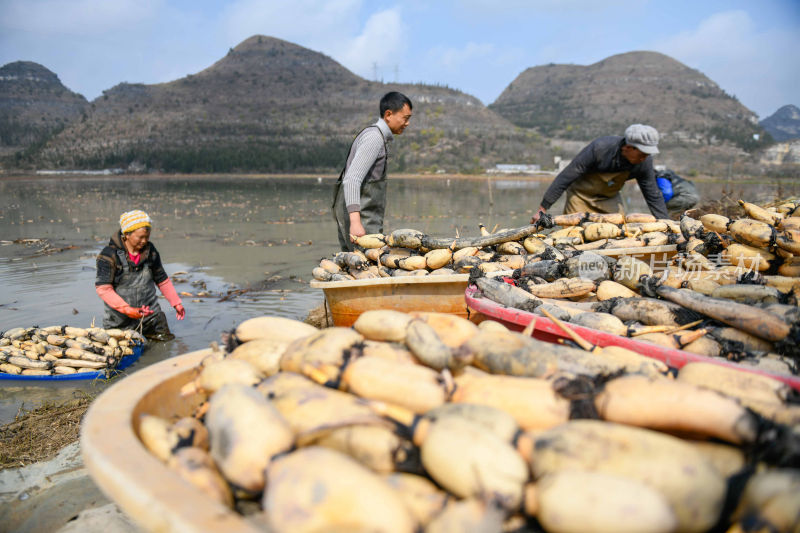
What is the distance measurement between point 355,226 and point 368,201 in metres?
0.43

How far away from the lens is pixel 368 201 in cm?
507

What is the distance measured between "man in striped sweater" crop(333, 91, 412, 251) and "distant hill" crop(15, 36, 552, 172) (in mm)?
41191

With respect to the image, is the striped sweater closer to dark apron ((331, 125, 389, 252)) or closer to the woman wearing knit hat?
dark apron ((331, 125, 389, 252))

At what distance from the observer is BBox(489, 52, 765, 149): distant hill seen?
69.8 meters

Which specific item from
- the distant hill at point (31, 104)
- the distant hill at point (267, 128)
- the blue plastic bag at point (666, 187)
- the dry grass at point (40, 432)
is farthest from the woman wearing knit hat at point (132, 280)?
the distant hill at point (31, 104)

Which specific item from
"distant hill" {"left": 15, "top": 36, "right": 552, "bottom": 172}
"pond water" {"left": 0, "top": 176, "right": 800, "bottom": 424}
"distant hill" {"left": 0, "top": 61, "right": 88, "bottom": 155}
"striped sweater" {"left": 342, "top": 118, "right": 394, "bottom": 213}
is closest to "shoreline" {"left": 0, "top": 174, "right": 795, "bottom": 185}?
"distant hill" {"left": 15, "top": 36, "right": 552, "bottom": 172}

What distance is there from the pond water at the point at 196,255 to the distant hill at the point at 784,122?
117 m

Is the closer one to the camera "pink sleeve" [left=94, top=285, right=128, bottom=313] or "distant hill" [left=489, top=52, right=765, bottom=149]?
"pink sleeve" [left=94, top=285, right=128, bottom=313]

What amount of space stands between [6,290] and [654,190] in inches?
346

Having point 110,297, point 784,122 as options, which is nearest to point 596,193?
point 110,297

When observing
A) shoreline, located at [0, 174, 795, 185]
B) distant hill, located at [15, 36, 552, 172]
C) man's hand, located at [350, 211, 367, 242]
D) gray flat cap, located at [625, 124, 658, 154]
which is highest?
distant hill, located at [15, 36, 552, 172]

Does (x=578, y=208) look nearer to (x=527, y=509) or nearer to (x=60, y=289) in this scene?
(x=527, y=509)

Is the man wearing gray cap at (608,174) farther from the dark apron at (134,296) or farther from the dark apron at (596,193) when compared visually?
the dark apron at (134,296)

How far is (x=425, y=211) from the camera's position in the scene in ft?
56.1
